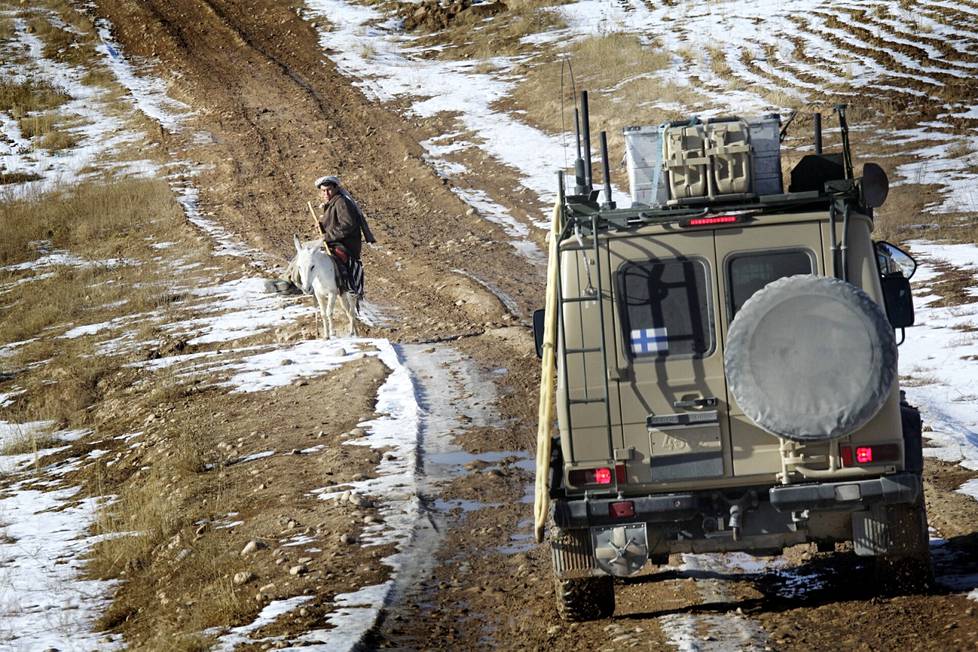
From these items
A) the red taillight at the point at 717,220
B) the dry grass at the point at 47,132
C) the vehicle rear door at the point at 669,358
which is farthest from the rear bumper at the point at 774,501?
the dry grass at the point at 47,132

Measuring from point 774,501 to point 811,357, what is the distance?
877 millimetres

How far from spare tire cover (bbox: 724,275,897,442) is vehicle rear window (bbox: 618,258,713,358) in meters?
0.43

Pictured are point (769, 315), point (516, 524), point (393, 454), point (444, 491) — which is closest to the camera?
point (769, 315)

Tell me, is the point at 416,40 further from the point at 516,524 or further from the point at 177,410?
the point at 516,524

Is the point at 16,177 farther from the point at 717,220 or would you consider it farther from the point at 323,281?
the point at 717,220

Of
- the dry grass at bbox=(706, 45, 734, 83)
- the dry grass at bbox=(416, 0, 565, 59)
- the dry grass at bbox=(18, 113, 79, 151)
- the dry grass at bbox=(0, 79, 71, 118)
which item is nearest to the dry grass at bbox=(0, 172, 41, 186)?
the dry grass at bbox=(18, 113, 79, 151)

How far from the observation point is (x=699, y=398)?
257 inches

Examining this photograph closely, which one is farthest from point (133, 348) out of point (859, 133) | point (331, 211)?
→ point (859, 133)

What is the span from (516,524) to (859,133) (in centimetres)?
1759

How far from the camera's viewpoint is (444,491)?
1005 cm

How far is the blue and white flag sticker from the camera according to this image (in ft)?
21.7

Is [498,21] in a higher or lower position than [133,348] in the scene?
higher

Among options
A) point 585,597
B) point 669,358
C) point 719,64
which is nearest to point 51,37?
point 719,64

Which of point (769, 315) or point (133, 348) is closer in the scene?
point (769, 315)
